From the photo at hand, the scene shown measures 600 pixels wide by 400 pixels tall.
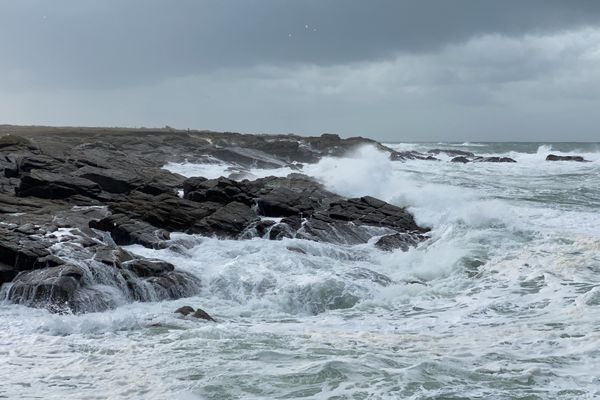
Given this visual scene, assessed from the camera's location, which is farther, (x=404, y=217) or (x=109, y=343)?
(x=404, y=217)

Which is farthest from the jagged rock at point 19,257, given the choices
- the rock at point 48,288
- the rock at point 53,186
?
the rock at point 53,186

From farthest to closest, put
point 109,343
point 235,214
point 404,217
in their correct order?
point 404,217, point 235,214, point 109,343

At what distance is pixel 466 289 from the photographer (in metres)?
12.2

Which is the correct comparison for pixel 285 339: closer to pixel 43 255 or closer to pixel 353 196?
pixel 43 255

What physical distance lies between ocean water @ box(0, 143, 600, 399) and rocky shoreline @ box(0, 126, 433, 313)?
61 cm

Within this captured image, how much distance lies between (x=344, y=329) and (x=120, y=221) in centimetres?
729

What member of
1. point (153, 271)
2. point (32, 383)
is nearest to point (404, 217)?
point (153, 271)

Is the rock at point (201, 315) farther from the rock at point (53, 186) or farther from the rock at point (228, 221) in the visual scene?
the rock at point (53, 186)

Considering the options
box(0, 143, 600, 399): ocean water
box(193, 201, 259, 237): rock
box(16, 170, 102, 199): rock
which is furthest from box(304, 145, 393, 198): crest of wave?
box(16, 170, 102, 199): rock

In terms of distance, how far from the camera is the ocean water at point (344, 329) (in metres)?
6.87

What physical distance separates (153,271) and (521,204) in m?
17.0

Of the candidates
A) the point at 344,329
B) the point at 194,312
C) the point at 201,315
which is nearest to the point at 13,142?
the point at 194,312

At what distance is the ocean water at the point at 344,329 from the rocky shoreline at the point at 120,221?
0.61m

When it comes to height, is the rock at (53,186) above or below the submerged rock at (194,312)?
above
